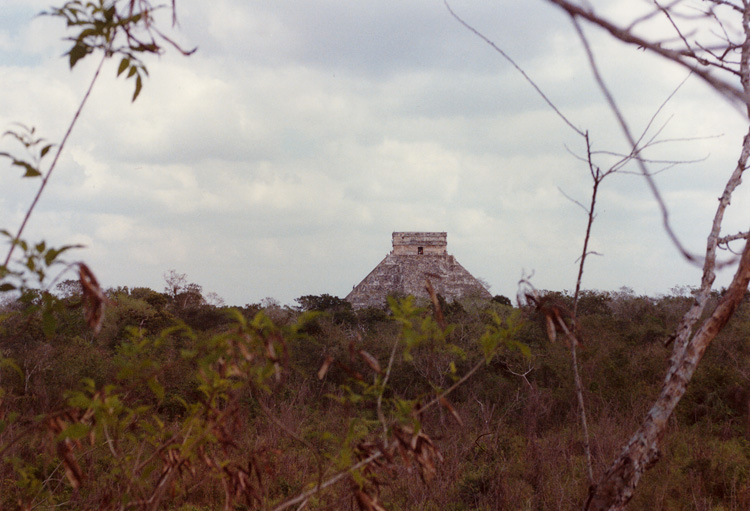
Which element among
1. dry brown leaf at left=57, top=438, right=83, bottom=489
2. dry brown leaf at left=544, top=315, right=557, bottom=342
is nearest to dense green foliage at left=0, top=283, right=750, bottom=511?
dry brown leaf at left=57, top=438, right=83, bottom=489

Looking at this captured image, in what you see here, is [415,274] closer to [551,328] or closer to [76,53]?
[551,328]

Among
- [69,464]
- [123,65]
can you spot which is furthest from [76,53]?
[69,464]

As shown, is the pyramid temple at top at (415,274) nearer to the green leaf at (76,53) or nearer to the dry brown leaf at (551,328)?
the dry brown leaf at (551,328)

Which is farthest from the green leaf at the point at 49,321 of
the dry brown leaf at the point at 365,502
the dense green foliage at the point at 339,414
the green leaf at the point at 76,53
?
the dry brown leaf at the point at 365,502

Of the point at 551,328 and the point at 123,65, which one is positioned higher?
the point at 123,65

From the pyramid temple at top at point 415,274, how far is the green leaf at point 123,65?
65.3 feet

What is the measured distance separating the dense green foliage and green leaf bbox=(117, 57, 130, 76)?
585 mm

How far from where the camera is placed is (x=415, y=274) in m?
25.9

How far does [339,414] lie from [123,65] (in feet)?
28.6

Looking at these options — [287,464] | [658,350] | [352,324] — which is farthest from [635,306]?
[287,464]

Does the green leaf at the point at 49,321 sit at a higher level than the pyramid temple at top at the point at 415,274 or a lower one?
lower

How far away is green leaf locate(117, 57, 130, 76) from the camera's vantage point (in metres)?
1.56

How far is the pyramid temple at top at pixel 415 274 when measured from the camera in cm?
2352

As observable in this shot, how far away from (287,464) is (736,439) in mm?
6145
